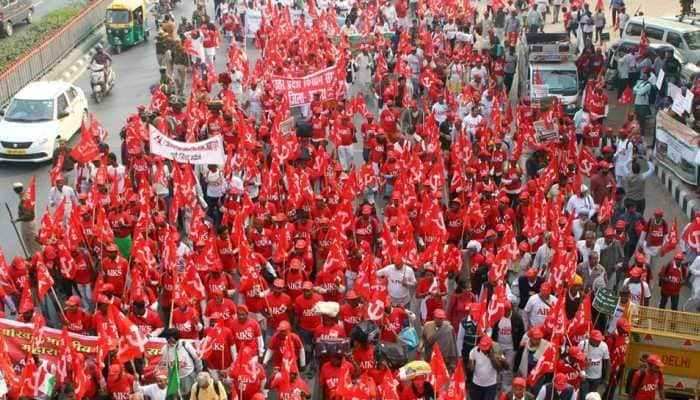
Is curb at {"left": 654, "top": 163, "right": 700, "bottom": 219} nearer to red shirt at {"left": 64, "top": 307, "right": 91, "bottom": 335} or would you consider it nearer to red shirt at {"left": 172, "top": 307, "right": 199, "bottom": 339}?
red shirt at {"left": 172, "top": 307, "right": 199, "bottom": 339}

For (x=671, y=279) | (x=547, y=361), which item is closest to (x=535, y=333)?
(x=547, y=361)

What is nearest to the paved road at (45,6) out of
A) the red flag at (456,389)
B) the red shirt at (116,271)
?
the red shirt at (116,271)

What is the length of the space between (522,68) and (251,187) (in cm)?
1030

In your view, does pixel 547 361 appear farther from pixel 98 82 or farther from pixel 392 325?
pixel 98 82

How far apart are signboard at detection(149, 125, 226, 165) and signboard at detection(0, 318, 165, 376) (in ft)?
16.7

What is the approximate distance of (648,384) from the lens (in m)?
10.8

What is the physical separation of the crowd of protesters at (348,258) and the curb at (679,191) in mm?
1401

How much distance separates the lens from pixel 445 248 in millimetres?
13172

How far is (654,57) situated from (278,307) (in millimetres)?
14769

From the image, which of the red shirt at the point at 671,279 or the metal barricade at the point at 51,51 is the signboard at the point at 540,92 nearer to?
the red shirt at the point at 671,279

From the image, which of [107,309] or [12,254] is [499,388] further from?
[12,254]

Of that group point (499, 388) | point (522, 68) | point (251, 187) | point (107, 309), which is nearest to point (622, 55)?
point (522, 68)

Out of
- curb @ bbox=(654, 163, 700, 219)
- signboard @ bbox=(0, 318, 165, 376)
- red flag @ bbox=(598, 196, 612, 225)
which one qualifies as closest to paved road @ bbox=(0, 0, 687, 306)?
curb @ bbox=(654, 163, 700, 219)

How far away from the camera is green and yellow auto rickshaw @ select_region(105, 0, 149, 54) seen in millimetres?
31125
